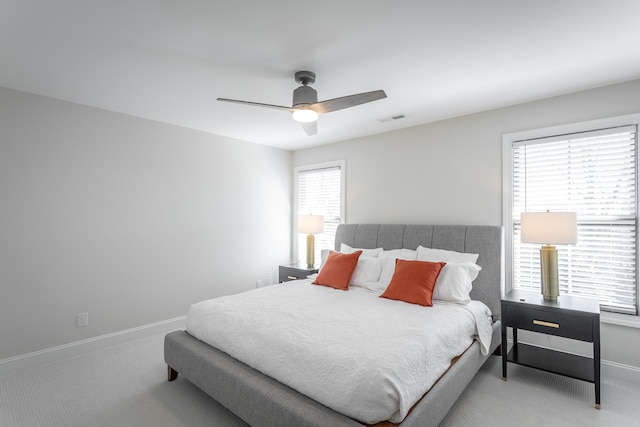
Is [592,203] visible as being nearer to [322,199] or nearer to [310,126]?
[310,126]

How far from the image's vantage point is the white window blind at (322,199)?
16.4 feet

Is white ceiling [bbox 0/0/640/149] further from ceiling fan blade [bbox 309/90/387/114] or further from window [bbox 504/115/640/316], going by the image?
window [bbox 504/115/640/316]

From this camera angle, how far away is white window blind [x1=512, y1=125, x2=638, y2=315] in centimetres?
279

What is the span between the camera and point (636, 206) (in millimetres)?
2750

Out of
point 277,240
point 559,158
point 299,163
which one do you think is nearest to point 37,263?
point 277,240

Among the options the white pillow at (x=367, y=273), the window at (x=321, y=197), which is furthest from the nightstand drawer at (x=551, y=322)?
the window at (x=321, y=197)

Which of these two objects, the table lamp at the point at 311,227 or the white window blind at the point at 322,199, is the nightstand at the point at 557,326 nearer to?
the table lamp at the point at 311,227

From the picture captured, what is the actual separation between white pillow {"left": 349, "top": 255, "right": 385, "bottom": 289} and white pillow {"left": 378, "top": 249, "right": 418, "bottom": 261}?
0.59 feet

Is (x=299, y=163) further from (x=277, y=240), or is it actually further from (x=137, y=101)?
(x=137, y=101)

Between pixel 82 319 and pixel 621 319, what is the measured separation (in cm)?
518

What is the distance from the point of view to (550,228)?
2738mm

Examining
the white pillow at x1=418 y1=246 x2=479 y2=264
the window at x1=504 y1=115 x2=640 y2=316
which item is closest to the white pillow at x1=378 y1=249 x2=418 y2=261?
the white pillow at x1=418 y1=246 x2=479 y2=264

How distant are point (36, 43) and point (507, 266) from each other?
→ 450 centimetres

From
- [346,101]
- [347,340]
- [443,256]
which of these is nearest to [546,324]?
[443,256]
